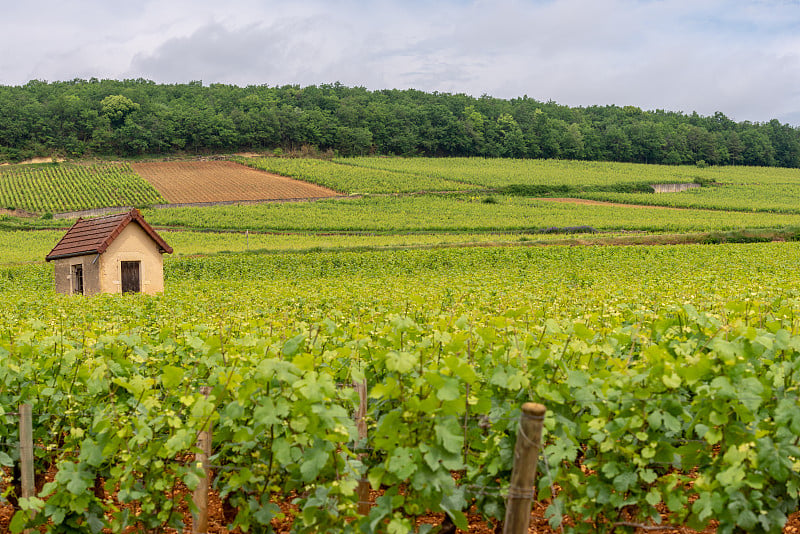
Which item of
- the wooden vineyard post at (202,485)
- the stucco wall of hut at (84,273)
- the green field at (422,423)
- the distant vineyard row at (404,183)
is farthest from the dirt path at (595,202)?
the wooden vineyard post at (202,485)

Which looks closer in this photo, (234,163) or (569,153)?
(234,163)

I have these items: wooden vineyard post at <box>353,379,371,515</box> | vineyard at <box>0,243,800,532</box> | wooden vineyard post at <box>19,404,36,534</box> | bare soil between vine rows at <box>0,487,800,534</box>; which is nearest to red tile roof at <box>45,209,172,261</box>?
bare soil between vine rows at <box>0,487,800,534</box>

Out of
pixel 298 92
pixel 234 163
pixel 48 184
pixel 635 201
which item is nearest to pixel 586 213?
pixel 635 201

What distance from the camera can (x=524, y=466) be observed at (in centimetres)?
373

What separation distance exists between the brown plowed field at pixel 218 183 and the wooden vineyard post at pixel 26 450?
79720 millimetres

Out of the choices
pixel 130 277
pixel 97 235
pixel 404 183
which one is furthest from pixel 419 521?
pixel 404 183

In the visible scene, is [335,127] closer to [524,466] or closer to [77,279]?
[77,279]

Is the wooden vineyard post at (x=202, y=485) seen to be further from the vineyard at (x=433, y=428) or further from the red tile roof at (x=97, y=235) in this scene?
the red tile roof at (x=97, y=235)

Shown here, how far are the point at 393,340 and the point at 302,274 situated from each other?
99.2ft

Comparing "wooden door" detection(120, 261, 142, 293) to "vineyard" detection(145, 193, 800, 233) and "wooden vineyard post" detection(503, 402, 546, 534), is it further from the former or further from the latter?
"vineyard" detection(145, 193, 800, 233)

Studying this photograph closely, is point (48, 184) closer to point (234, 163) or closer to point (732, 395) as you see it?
point (234, 163)

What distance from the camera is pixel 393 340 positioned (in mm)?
5859

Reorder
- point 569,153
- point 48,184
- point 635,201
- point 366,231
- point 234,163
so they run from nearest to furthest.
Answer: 1. point 366,231
2. point 635,201
3. point 48,184
4. point 234,163
5. point 569,153

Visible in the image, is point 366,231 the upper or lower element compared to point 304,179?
lower
